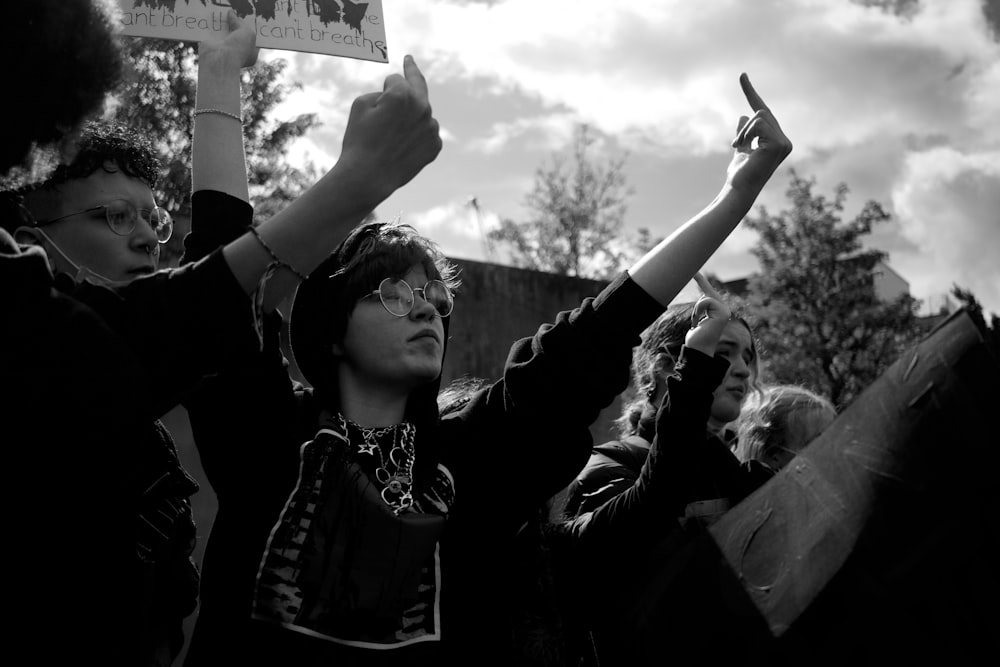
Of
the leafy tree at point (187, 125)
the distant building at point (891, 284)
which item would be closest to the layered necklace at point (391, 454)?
the leafy tree at point (187, 125)

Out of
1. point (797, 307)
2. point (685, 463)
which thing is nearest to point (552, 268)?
point (797, 307)

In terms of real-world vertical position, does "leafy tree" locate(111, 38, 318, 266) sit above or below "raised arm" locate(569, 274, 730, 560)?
above

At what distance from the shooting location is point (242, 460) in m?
1.73

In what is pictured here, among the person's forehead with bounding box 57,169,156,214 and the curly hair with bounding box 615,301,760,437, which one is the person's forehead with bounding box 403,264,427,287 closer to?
the person's forehead with bounding box 57,169,156,214

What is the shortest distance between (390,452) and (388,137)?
78 centimetres

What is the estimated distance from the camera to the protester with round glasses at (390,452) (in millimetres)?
1592

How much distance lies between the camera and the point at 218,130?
1.59 m

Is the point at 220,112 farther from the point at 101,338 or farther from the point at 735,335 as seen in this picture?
the point at 735,335

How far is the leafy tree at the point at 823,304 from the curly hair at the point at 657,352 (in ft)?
62.6

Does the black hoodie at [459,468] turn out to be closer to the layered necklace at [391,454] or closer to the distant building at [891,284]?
the layered necklace at [391,454]

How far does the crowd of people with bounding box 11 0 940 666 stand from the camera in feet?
3.55

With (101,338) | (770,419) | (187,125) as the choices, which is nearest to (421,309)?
(101,338)

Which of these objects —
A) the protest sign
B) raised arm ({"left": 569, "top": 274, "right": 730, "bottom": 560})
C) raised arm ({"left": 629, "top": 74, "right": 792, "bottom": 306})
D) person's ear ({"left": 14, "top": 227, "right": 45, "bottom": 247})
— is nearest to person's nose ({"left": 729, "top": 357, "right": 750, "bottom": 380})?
raised arm ({"left": 569, "top": 274, "right": 730, "bottom": 560})

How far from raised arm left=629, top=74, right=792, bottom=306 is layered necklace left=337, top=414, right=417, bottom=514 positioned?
589mm
